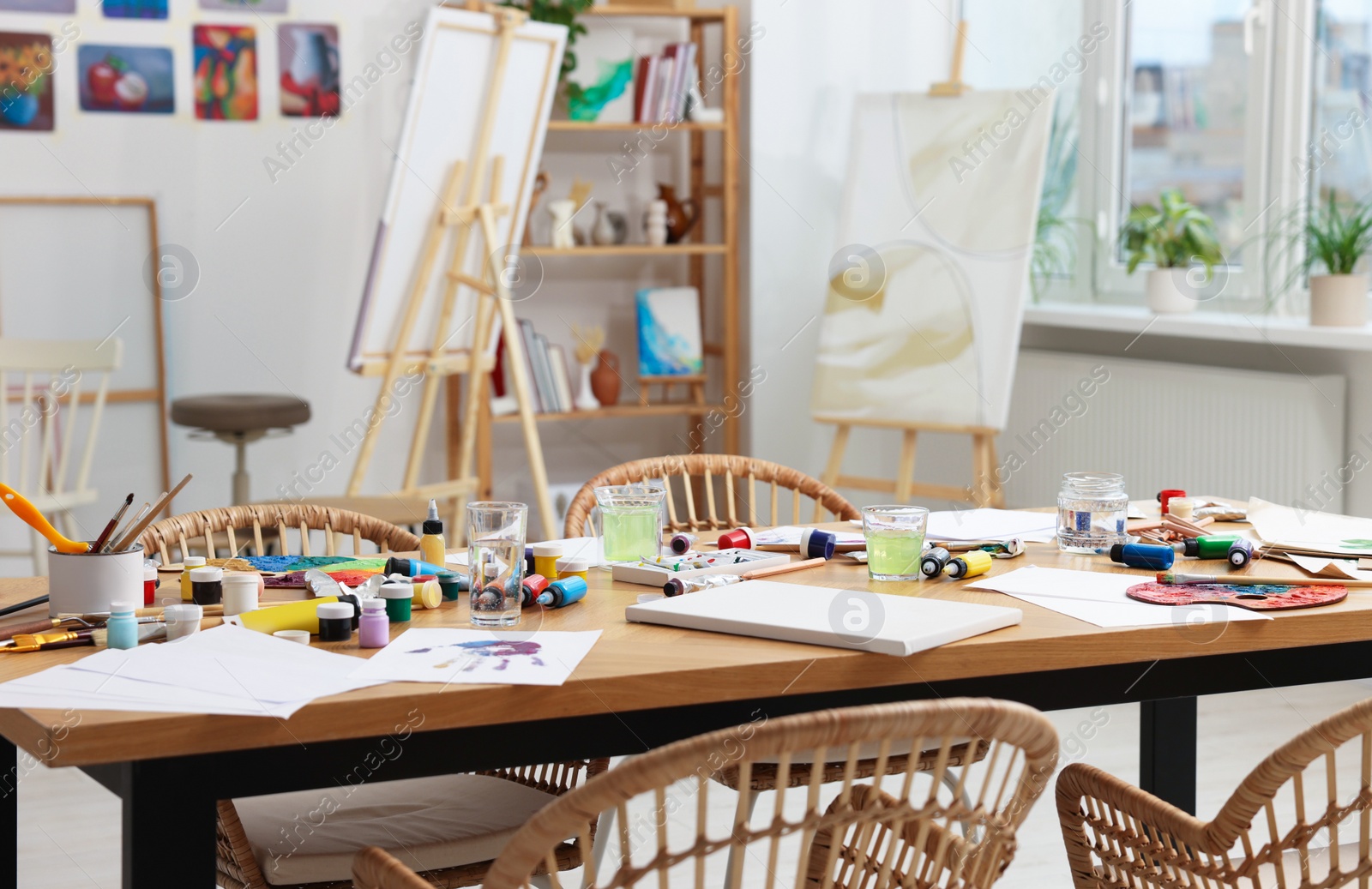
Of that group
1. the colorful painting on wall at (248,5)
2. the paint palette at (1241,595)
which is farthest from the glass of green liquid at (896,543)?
the colorful painting on wall at (248,5)

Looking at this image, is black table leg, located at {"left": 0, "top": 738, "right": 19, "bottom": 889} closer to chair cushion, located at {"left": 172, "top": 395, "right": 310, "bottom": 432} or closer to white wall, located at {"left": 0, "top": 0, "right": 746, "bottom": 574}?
chair cushion, located at {"left": 172, "top": 395, "right": 310, "bottom": 432}

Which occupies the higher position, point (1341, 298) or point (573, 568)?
point (1341, 298)

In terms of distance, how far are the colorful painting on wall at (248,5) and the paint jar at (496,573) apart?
11.6ft

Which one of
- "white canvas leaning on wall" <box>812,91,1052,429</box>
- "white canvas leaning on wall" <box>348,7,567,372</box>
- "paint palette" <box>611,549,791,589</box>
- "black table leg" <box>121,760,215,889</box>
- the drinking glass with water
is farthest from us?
"white canvas leaning on wall" <box>812,91,1052,429</box>

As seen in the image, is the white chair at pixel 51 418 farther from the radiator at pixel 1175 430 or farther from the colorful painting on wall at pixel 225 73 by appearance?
the radiator at pixel 1175 430

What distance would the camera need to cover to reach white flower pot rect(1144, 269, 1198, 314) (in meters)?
4.22

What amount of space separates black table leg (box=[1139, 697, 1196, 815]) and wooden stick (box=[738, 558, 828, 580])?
543mm

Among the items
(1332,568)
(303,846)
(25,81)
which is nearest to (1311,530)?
(1332,568)

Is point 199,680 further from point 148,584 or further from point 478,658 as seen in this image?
point 148,584

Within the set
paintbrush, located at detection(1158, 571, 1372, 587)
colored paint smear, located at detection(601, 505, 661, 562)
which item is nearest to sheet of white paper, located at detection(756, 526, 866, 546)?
colored paint smear, located at detection(601, 505, 661, 562)

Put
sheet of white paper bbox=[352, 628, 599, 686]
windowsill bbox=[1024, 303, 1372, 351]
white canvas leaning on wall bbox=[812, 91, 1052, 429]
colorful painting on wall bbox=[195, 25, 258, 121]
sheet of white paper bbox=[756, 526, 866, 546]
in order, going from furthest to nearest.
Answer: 1. colorful painting on wall bbox=[195, 25, 258, 121]
2. white canvas leaning on wall bbox=[812, 91, 1052, 429]
3. windowsill bbox=[1024, 303, 1372, 351]
4. sheet of white paper bbox=[756, 526, 866, 546]
5. sheet of white paper bbox=[352, 628, 599, 686]

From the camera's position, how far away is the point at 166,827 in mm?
1218

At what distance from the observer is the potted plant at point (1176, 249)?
419cm

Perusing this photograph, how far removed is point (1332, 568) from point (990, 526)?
479mm
